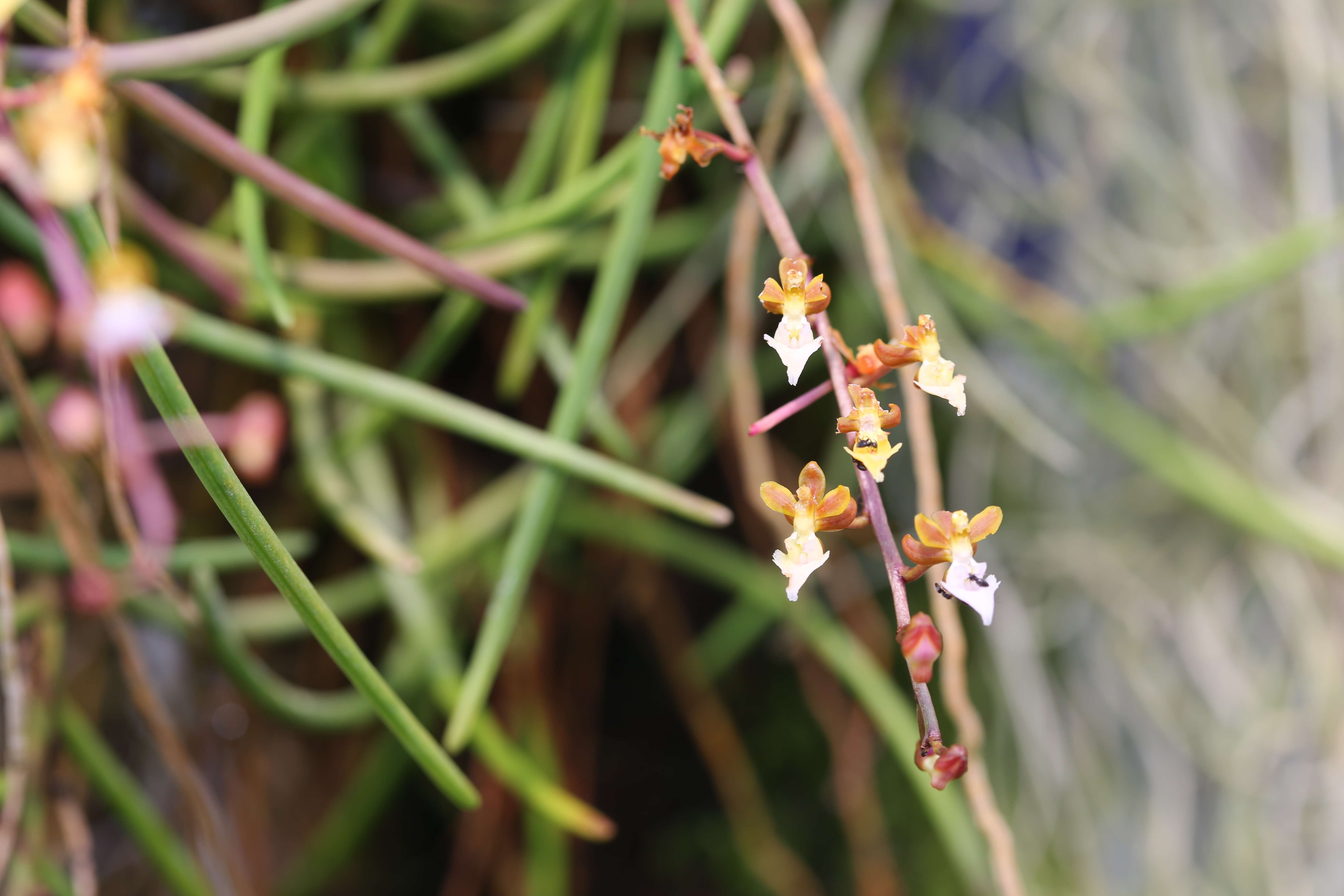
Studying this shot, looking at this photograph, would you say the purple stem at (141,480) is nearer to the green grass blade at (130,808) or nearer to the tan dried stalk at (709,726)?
the green grass blade at (130,808)

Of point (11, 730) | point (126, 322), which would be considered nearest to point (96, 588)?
point (11, 730)

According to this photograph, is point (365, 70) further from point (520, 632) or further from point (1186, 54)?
point (1186, 54)

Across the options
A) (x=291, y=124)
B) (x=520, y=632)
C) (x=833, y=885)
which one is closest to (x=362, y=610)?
(x=520, y=632)

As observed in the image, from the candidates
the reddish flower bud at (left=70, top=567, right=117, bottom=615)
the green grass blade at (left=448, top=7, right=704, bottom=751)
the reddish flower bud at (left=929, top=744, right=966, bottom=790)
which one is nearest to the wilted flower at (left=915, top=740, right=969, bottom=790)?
the reddish flower bud at (left=929, top=744, right=966, bottom=790)

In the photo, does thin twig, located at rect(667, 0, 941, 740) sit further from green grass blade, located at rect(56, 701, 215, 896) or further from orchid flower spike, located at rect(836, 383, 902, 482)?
green grass blade, located at rect(56, 701, 215, 896)

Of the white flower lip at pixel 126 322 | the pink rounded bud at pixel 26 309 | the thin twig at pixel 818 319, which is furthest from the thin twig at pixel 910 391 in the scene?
the pink rounded bud at pixel 26 309

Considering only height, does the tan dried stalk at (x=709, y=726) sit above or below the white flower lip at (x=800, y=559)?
above

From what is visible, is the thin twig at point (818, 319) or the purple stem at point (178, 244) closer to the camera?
the thin twig at point (818, 319)

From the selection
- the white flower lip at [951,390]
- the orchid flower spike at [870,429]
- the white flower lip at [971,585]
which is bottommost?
the white flower lip at [971,585]
